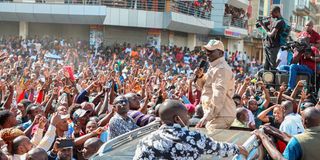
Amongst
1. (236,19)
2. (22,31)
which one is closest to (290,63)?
(22,31)

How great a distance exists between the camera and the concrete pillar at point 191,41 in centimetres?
3659

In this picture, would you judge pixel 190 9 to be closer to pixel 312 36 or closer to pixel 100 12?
pixel 100 12

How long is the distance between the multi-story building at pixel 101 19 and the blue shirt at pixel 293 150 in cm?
2545

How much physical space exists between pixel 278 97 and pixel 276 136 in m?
4.75

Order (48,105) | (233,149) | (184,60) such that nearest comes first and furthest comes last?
(233,149) < (48,105) < (184,60)

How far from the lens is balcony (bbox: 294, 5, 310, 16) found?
56688mm

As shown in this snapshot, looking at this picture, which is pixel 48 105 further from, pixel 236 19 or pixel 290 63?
pixel 236 19

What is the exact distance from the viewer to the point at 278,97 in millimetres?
9258

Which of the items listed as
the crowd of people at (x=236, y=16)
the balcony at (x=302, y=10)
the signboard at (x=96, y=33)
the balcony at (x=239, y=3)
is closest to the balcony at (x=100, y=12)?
the signboard at (x=96, y=33)

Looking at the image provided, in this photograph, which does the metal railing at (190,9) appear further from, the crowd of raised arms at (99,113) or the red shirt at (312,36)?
the red shirt at (312,36)

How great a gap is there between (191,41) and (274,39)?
2672cm

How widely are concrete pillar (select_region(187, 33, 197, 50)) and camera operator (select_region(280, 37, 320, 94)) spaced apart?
87.5 feet

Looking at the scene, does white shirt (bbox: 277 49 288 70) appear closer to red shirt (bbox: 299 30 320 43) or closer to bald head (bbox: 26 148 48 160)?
red shirt (bbox: 299 30 320 43)

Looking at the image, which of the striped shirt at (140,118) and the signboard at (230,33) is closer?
the striped shirt at (140,118)
